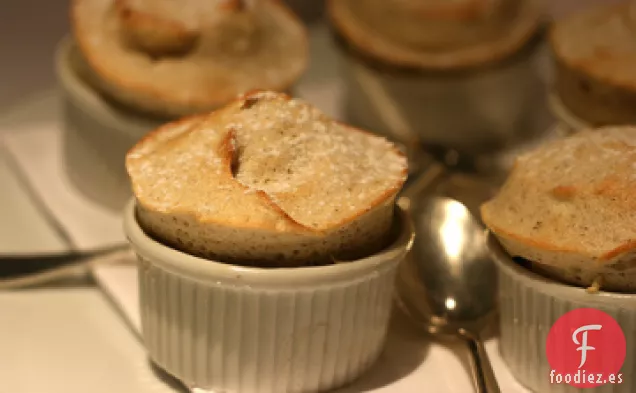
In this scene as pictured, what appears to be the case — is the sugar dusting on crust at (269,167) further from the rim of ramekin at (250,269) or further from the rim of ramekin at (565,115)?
the rim of ramekin at (565,115)

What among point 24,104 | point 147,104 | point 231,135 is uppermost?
point 231,135

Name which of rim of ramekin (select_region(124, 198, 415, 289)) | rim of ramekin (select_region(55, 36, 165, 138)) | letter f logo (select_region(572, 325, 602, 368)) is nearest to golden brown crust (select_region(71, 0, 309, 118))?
rim of ramekin (select_region(55, 36, 165, 138))

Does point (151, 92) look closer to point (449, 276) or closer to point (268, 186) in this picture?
point (268, 186)

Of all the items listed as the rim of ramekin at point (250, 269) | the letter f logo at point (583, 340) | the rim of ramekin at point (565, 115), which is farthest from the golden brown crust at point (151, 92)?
the letter f logo at point (583, 340)

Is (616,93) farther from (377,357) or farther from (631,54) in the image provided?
(377,357)

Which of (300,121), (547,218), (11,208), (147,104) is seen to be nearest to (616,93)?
(547,218)

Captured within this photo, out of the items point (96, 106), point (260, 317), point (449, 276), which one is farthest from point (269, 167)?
point (96, 106)

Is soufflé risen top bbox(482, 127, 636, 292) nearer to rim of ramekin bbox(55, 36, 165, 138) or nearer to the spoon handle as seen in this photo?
the spoon handle
